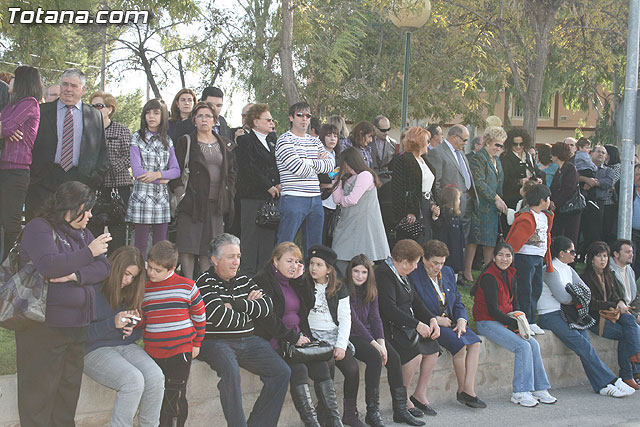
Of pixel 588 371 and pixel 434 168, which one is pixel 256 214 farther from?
pixel 588 371

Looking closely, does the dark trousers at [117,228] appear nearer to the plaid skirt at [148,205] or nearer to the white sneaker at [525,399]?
the plaid skirt at [148,205]

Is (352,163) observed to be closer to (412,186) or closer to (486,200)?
(412,186)

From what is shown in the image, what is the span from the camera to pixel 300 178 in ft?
27.9

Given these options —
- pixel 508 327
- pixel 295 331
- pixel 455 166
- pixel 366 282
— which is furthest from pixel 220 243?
pixel 455 166

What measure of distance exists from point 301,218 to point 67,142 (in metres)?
2.39

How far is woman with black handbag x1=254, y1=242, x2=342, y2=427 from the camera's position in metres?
6.60

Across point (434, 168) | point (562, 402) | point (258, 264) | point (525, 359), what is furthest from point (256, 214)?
point (562, 402)

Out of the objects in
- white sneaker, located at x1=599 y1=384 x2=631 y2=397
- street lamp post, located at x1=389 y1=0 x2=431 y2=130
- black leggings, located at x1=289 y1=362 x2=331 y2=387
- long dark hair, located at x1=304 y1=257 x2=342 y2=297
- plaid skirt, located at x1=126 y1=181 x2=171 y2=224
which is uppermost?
street lamp post, located at x1=389 y1=0 x2=431 y2=130

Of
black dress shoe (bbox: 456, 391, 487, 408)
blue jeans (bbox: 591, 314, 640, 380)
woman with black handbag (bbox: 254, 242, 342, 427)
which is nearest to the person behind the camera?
woman with black handbag (bbox: 254, 242, 342, 427)

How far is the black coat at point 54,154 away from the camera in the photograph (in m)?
7.61

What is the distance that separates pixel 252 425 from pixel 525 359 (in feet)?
10.2

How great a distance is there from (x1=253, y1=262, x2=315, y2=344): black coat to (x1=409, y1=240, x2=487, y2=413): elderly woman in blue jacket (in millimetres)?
1377

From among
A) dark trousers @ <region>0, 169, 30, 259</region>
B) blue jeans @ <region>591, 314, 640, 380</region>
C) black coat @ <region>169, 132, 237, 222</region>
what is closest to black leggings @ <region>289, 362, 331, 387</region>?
black coat @ <region>169, 132, 237, 222</region>

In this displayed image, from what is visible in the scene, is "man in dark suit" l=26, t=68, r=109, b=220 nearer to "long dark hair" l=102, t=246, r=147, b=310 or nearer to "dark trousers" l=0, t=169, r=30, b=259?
"dark trousers" l=0, t=169, r=30, b=259
